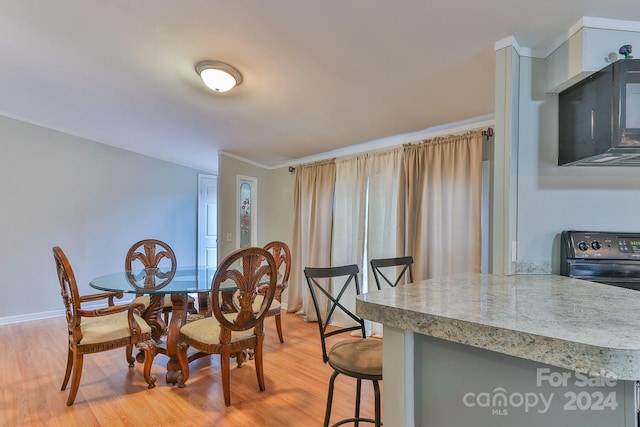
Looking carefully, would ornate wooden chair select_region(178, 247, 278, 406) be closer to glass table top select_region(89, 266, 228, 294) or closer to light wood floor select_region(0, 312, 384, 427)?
light wood floor select_region(0, 312, 384, 427)

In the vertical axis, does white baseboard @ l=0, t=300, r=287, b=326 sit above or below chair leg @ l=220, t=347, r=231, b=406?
below

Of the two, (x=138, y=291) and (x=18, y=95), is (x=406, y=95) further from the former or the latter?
(x=18, y=95)

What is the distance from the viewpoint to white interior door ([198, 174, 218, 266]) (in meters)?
5.64

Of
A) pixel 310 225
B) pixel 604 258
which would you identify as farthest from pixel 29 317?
pixel 604 258

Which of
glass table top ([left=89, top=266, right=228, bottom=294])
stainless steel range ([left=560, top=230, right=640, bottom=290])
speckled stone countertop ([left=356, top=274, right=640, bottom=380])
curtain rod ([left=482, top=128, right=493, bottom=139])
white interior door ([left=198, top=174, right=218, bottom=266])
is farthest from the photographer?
white interior door ([left=198, top=174, right=218, bottom=266])

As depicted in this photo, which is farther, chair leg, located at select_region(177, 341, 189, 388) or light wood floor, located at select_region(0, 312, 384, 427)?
chair leg, located at select_region(177, 341, 189, 388)

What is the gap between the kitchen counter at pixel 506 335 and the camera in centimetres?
73

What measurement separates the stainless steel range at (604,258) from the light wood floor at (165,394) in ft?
4.95

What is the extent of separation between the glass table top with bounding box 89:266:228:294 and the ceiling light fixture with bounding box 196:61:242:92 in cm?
155

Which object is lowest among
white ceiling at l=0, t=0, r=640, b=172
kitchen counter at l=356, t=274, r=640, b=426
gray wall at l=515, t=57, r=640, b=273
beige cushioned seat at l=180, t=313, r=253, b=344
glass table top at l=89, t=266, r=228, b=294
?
beige cushioned seat at l=180, t=313, r=253, b=344

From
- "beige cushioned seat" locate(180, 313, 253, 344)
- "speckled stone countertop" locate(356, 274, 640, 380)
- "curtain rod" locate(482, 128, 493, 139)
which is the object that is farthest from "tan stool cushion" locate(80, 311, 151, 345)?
"curtain rod" locate(482, 128, 493, 139)

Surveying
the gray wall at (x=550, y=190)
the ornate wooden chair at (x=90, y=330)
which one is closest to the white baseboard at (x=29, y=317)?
the ornate wooden chair at (x=90, y=330)

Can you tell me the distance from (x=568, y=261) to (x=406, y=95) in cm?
153

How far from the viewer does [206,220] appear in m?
5.68
